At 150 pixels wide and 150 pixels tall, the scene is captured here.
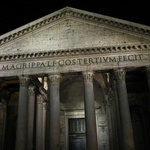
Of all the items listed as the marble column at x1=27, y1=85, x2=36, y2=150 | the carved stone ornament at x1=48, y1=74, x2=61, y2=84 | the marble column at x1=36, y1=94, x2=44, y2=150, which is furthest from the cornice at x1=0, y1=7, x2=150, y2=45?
the marble column at x1=36, y1=94, x2=44, y2=150

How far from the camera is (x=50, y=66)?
457 inches

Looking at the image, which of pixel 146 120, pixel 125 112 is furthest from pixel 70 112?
pixel 125 112

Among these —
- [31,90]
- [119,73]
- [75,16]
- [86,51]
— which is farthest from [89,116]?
[75,16]

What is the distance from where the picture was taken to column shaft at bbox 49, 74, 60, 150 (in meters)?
10.1

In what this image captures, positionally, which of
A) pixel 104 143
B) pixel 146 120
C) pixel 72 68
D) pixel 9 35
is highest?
pixel 9 35

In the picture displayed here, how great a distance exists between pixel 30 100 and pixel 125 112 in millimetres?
6122

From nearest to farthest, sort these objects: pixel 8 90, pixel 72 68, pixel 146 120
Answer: pixel 72 68
pixel 146 120
pixel 8 90

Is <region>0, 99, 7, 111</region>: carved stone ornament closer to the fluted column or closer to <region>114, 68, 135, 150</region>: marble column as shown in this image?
the fluted column

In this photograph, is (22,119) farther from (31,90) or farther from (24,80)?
(31,90)

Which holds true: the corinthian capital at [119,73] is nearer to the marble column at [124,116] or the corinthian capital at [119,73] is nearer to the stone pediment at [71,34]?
the marble column at [124,116]

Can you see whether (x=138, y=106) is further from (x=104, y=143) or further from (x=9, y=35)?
(x=9, y=35)

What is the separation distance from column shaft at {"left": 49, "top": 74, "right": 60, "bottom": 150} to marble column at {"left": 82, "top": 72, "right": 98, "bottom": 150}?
151 centimetres

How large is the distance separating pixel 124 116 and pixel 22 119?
538 centimetres

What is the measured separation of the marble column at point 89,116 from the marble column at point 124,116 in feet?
4.51
